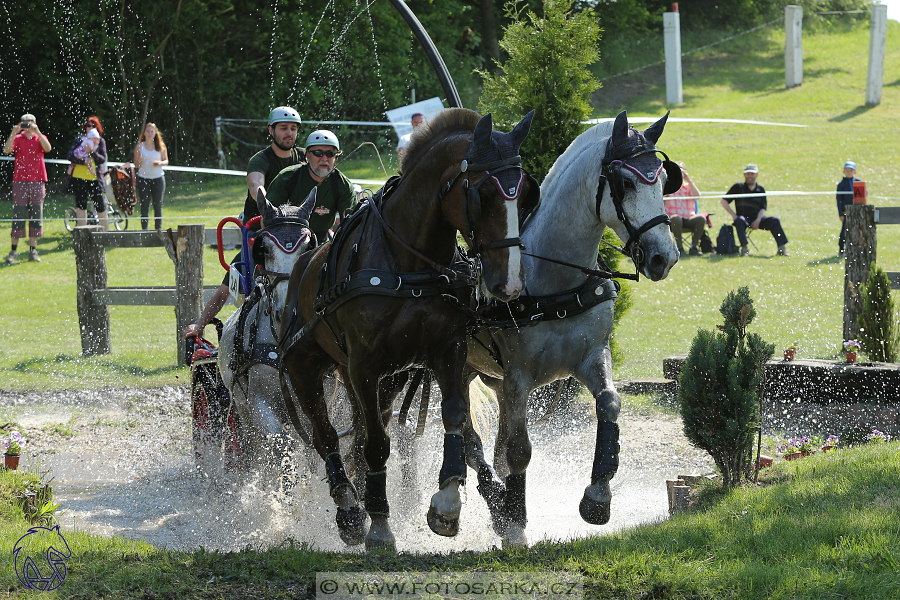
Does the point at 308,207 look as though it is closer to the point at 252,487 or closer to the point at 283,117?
the point at 283,117

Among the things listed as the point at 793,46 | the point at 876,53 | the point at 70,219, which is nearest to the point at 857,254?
the point at 70,219

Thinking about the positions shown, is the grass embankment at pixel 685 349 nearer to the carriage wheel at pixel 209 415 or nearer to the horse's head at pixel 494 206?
the horse's head at pixel 494 206

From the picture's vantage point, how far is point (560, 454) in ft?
21.2

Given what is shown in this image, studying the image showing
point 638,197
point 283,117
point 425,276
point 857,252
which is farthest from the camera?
point 857,252

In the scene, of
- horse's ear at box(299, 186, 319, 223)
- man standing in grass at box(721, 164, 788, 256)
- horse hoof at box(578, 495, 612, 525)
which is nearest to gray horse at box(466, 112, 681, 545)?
horse hoof at box(578, 495, 612, 525)

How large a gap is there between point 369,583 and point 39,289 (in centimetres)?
Answer: 1123

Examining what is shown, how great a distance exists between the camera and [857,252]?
8211mm

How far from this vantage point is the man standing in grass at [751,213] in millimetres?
14078

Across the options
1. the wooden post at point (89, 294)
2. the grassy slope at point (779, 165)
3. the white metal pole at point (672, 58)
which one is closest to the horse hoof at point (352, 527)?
the grassy slope at point (779, 165)

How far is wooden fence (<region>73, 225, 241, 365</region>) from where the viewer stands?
9500 millimetres

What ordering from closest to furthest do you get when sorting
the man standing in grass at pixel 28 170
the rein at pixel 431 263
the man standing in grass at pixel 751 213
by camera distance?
the rein at pixel 431 263
the man standing in grass at pixel 28 170
the man standing in grass at pixel 751 213

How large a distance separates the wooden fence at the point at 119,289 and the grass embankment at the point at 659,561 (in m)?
5.34

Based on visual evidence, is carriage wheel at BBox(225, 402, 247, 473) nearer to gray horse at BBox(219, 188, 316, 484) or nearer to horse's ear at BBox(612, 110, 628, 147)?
gray horse at BBox(219, 188, 316, 484)

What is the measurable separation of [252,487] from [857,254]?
573 cm
